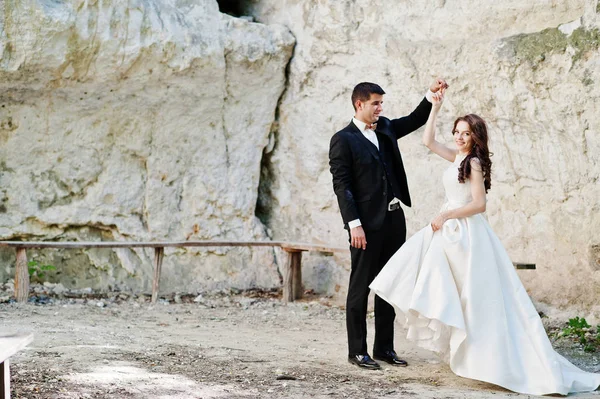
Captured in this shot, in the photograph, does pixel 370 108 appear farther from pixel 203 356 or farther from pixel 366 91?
pixel 203 356

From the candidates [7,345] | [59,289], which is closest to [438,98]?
[7,345]

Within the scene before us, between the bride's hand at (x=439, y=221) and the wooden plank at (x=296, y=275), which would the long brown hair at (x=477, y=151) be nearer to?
the bride's hand at (x=439, y=221)

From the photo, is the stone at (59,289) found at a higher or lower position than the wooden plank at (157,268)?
lower

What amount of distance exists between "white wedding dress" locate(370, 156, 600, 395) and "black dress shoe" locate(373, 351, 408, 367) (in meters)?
0.40

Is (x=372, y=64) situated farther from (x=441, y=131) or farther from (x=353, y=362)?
(x=353, y=362)

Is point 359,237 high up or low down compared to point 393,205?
down

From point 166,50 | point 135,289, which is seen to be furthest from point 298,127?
point 135,289

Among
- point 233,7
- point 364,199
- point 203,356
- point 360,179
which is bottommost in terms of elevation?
point 203,356

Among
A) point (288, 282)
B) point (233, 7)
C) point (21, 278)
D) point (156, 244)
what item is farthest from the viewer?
point (233, 7)

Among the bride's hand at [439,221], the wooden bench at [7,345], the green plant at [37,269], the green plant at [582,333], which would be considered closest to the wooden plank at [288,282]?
the green plant at [37,269]

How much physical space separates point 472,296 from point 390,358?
899 mm

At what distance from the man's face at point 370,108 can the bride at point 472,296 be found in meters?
0.51

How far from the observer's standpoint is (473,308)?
4621 millimetres

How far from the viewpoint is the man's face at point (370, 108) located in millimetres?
5141
